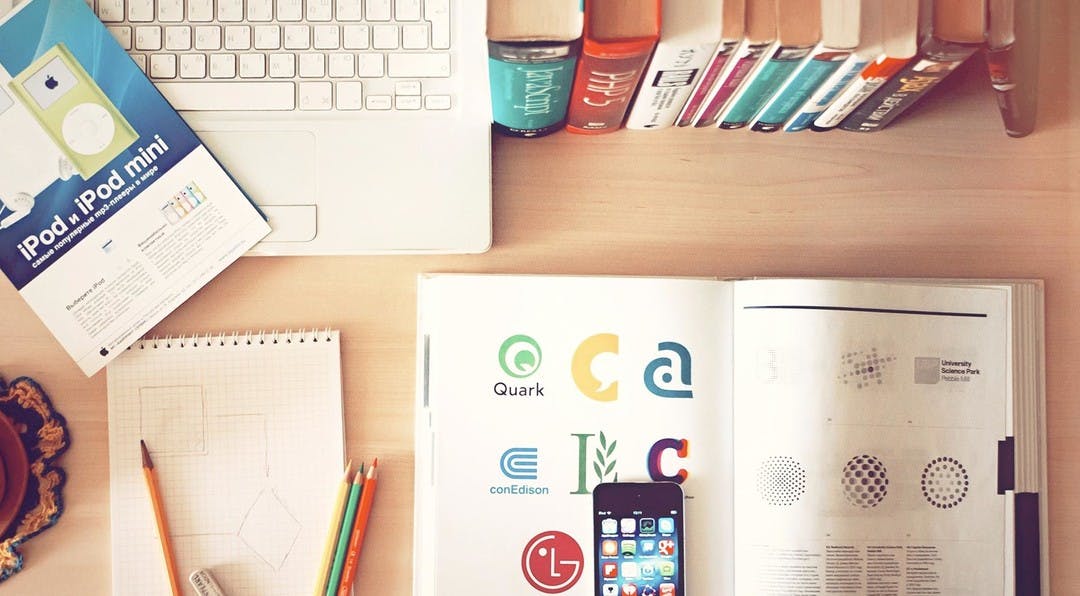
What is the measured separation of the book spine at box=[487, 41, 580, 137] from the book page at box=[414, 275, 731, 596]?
0.12 metres

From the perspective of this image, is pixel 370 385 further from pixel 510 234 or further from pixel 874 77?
pixel 874 77

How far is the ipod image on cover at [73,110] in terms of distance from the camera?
62cm

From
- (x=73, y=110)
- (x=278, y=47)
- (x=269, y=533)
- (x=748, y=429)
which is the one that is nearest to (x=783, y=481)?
(x=748, y=429)

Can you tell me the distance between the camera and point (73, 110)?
2.04 ft

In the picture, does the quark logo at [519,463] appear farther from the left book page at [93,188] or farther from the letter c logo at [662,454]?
the left book page at [93,188]

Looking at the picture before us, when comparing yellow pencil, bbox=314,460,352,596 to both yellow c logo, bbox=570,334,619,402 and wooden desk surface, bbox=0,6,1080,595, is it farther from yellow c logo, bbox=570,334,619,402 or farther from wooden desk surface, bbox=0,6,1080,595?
yellow c logo, bbox=570,334,619,402

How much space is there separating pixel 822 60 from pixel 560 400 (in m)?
0.30

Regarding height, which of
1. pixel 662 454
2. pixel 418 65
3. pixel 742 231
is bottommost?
pixel 662 454

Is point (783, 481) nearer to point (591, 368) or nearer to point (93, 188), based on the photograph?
point (591, 368)

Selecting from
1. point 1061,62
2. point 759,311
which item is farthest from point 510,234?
point 1061,62

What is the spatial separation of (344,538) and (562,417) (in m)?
0.19

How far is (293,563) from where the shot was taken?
639 millimetres

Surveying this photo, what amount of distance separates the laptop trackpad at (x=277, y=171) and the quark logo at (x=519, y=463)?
228 mm

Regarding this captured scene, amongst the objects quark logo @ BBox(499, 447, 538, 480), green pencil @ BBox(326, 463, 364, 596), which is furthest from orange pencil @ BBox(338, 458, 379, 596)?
quark logo @ BBox(499, 447, 538, 480)
